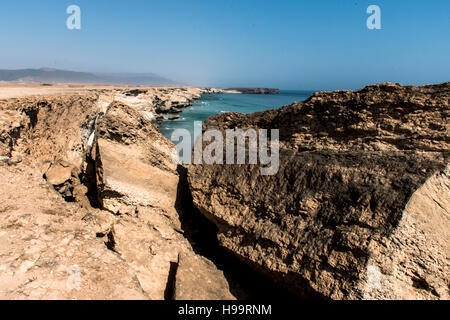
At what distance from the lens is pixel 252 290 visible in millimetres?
3539

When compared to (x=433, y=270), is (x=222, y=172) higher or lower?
higher

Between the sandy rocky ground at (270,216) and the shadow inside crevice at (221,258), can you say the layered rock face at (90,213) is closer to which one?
the sandy rocky ground at (270,216)

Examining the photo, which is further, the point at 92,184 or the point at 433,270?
the point at 92,184

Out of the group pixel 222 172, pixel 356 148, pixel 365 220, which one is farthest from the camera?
pixel 222 172

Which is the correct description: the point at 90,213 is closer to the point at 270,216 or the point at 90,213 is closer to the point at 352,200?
the point at 270,216

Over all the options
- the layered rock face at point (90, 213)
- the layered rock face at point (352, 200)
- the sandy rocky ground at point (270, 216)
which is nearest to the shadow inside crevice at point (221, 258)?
the sandy rocky ground at point (270, 216)

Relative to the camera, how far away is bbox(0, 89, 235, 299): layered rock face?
8.11ft

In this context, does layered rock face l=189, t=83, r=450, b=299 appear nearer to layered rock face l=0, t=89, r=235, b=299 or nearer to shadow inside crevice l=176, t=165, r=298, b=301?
shadow inside crevice l=176, t=165, r=298, b=301

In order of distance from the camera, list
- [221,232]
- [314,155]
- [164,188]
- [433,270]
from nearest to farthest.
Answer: [433,270] → [314,155] → [221,232] → [164,188]

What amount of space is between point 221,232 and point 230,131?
175cm

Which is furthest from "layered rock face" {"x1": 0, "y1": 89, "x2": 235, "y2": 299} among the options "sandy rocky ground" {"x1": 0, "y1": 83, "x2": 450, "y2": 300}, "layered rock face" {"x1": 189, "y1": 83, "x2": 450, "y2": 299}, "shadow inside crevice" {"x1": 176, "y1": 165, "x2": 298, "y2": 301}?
"layered rock face" {"x1": 189, "y1": 83, "x2": 450, "y2": 299}

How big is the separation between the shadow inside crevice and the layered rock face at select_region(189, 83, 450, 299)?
1.28 feet

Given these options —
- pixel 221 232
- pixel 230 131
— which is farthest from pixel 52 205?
pixel 230 131

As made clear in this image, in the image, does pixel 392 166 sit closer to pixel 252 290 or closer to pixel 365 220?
pixel 365 220
